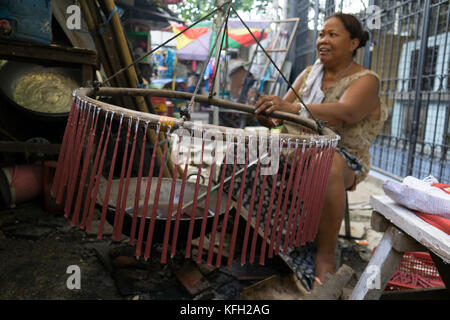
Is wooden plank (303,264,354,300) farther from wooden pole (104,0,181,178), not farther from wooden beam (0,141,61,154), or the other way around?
wooden beam (0,141,61,154)

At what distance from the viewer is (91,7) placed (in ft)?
8.16

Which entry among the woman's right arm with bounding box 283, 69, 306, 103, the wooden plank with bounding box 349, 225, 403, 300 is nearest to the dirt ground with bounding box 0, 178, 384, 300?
the wooden plank with bounding box 349, 225, 403, 300

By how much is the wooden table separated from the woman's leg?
57cm

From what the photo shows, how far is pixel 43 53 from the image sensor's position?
2.50m

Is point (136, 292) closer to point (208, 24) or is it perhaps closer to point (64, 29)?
point (64, 29)

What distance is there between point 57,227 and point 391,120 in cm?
515

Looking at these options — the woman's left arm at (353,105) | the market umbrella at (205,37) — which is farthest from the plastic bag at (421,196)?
the market umbrella at (205,37)

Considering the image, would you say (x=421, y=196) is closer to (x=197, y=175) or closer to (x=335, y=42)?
(x=197, y=175)

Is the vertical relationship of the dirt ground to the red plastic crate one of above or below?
below

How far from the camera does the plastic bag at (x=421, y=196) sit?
1.22 meters

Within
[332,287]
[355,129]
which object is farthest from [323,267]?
[355,129]

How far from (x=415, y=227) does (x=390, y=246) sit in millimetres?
217

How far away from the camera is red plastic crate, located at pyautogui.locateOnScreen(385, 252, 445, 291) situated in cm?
190

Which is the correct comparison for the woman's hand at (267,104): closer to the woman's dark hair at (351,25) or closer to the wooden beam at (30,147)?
the woman's dark hair at (351,25)
